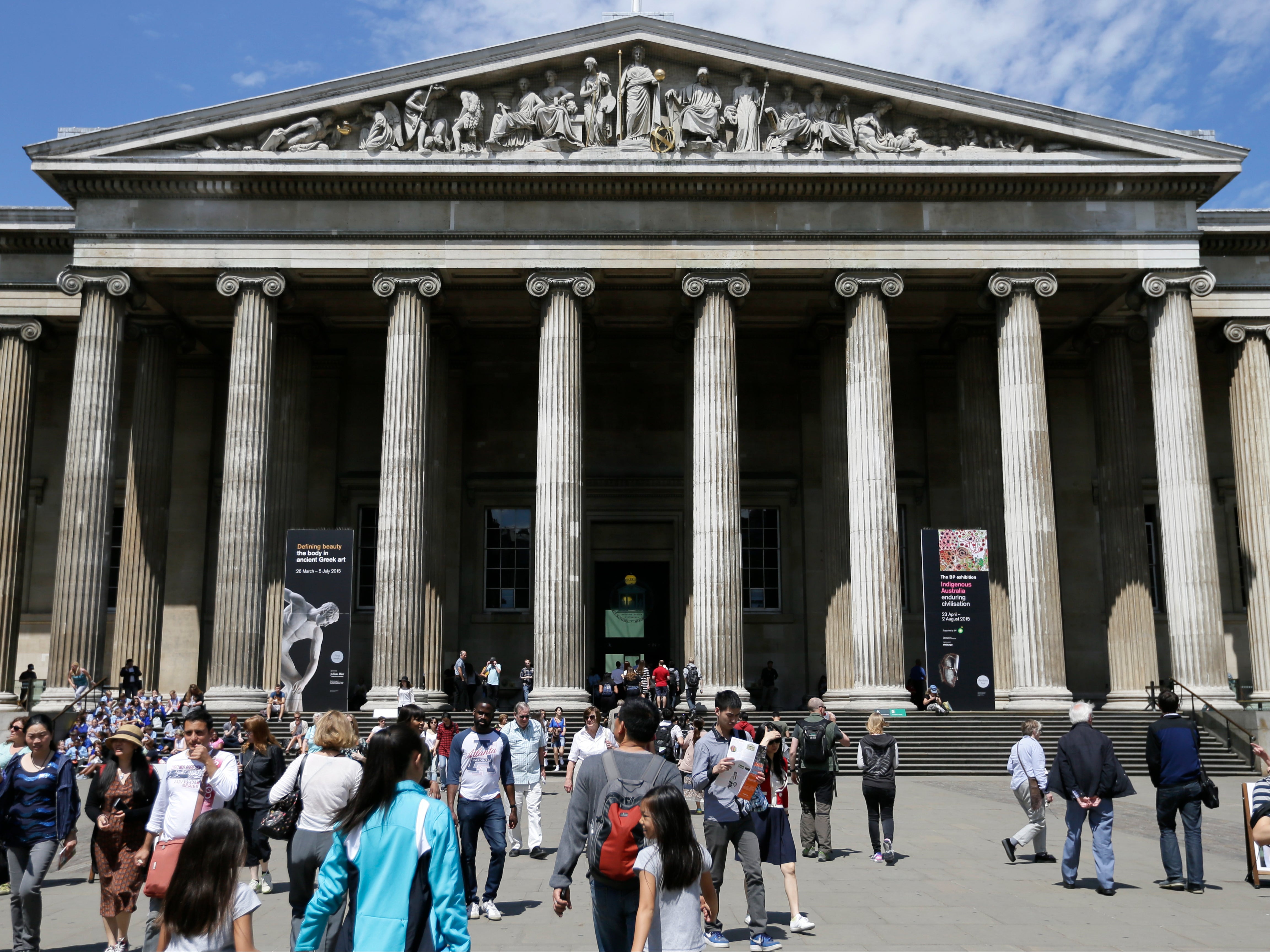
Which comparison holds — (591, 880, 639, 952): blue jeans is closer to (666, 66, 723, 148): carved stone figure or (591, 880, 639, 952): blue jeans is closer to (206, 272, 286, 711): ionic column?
(206, 272, 286, 711): ionic column

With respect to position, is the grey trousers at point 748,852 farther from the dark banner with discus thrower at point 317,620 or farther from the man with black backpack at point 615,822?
the dark banner with discus thrower at point 317,620

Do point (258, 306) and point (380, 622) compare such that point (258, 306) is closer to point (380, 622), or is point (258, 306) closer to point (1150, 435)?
point (380, 622)

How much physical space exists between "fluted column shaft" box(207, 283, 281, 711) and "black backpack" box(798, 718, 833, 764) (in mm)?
15526

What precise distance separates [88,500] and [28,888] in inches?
734

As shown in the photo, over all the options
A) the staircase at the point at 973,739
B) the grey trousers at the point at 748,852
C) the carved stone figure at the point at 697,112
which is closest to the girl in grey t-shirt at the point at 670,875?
the grey trousers at the point at 748,852

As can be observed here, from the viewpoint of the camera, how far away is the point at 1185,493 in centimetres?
2605

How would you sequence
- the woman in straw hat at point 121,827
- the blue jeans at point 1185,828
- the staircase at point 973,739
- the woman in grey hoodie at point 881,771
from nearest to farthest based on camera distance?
the woman in straw hat at point 121,827 → the blue jeans at point 1185,828 → the woman in grey hoodie at point 881,771 → the staircase at point 973,739

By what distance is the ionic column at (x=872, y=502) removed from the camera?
25.4 metres

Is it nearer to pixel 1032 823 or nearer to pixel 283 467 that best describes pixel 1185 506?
pixel 1032 823

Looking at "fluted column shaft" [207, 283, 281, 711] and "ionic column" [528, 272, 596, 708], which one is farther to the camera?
"ionic column" [528, 272, 596, 708]

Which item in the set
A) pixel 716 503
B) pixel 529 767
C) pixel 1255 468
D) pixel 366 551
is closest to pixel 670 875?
pixel 529 767

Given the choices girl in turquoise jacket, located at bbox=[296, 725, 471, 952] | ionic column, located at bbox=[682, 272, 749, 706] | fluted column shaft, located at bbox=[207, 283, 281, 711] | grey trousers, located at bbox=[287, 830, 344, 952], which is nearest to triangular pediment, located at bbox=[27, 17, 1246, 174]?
ionic column, located at bbox=[682, 272, 749, 706]

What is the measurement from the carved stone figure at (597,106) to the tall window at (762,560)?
11615 mm

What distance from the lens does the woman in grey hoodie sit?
1265 cm
